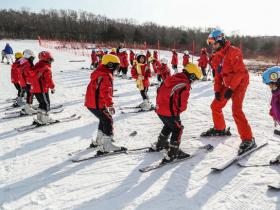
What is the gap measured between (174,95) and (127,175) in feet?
4.71

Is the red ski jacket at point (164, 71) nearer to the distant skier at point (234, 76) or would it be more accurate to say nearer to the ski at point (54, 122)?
the ski at point (54, 122)

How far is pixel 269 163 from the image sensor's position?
5.06 metres

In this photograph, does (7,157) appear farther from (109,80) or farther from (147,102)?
→ (147,102)

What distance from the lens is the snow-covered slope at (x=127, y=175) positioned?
409 centimetres

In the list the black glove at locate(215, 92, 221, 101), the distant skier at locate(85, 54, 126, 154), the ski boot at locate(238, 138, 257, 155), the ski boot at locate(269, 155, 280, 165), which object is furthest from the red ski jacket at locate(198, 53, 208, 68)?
the ski boot at locate(269, 155, 280, 165)

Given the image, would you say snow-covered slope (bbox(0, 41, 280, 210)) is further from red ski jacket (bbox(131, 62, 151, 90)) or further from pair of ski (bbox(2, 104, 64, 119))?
red ski jacket (bbox(131, 62, 151, 90))

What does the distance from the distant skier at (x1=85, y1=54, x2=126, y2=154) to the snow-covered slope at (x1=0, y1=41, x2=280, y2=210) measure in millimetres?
418

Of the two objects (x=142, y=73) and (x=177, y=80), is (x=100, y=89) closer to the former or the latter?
(x=177, y=80)

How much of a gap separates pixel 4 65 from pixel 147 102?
1924 cm

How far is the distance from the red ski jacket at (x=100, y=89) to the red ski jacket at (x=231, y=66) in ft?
6.63

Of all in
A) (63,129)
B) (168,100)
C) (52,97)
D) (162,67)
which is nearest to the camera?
(168,100)

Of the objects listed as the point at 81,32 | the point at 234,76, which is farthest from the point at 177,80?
the point at 81,32

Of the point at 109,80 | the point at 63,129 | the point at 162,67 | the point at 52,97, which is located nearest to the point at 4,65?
the point at 52,97

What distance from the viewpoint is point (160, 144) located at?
585cm
